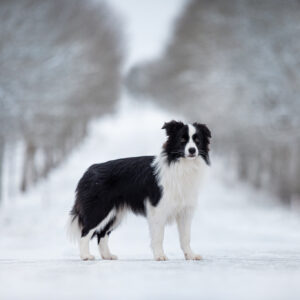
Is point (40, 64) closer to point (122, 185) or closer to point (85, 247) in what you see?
point (122, 185)

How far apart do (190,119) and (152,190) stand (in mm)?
31394

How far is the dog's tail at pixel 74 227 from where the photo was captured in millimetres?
8156

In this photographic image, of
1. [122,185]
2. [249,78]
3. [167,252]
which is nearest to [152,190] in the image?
[122,185]

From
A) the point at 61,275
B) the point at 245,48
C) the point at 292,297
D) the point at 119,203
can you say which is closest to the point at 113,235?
the point at 119,203

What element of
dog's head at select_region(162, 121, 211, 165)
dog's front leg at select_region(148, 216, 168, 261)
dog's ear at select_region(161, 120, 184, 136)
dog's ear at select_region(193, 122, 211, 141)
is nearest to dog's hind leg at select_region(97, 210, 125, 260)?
dog's front leg at select_region(148, 216, 168, 261)

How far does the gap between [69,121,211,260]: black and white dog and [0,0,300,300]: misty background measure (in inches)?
19.2

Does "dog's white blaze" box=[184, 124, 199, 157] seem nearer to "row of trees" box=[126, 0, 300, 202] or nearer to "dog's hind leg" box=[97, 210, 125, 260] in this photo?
"dog's hind leg" box=[97, 210, 125, 260]

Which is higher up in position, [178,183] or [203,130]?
[203,130]

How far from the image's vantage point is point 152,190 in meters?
7.54

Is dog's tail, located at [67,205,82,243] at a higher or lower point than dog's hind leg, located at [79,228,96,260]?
higher

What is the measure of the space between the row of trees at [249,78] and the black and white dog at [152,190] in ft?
45.8

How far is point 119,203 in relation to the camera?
791 cm

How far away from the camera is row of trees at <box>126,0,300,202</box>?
21.2 m

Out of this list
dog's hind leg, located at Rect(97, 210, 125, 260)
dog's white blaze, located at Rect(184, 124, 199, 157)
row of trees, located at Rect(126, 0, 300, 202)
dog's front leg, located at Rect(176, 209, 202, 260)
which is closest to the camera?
dog's white blaze, located at Rect(184, 124, 199, 157)
